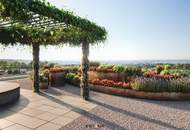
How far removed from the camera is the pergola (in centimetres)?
472

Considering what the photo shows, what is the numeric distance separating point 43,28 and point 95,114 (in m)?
3.74

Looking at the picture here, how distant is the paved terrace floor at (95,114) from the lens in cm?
552

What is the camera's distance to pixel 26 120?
5.78 meters

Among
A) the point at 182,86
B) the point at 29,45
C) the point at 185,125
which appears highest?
the point at 29,45

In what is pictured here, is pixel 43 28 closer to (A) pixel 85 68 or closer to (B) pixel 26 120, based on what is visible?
(A) pixel 85 68

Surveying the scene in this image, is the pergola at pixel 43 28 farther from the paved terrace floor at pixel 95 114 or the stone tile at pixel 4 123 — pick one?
the stone tile at pixel 4 123

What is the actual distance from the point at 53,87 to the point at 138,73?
5.57 m

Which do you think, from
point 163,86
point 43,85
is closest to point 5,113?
point 43,85

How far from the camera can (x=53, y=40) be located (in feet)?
30.5

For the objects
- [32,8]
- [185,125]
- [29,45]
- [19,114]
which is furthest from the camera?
[29,45]

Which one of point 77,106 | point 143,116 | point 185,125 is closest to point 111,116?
point 143,116

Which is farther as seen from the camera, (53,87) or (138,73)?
(138,73)

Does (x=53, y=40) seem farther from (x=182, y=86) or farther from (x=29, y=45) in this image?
(x=182, y=86)

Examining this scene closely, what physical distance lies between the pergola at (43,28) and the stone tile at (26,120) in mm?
2812
